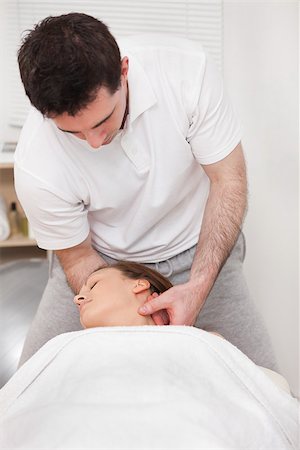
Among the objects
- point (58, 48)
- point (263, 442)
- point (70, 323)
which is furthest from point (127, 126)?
point (263, 442)

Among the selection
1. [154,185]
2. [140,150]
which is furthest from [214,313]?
[140,150]

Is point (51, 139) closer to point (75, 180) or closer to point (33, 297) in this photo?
point (75, 180)

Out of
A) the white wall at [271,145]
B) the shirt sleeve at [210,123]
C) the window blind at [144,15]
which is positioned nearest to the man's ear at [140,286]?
the shirt sleeve at [210,123]

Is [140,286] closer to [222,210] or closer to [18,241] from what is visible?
[222,210]

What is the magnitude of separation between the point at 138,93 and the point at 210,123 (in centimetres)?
20

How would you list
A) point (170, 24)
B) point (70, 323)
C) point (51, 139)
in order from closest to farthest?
point (51, 139) → point (70, 323) → point (170, 24)

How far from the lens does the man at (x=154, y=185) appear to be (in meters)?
1.62

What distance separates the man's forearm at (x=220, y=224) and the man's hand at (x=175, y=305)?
86 millimetres

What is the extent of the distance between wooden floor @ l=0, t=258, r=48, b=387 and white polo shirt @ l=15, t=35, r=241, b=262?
63 centimetres

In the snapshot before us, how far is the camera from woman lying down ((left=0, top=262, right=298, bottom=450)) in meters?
1.05

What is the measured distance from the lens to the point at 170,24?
2590 mm

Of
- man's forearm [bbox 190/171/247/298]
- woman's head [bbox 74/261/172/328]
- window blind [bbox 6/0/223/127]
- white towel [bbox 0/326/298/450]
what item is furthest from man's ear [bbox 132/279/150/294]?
window blind [bbox 6/0/223/127]

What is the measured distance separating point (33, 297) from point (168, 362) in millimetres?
1481

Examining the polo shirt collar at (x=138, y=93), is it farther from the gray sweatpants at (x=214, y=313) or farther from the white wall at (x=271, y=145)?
the white wall at (x=271, y=145)
